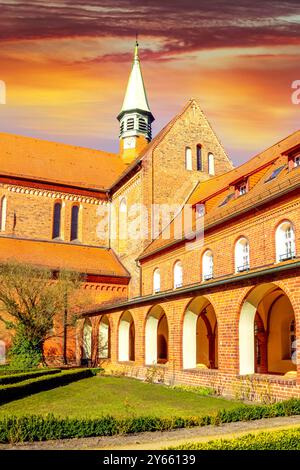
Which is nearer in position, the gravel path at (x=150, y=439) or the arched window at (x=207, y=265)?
the gravel path at (x=150, y=439)

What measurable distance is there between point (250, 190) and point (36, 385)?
11.6m

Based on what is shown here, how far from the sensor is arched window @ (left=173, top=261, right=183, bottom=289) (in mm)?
24875

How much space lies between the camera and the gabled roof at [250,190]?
1820 cm

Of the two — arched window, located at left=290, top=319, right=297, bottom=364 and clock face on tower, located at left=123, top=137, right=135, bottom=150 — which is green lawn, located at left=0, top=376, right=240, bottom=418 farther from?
clock face on tower, located at left=123, top=137, right=135, bottom=150

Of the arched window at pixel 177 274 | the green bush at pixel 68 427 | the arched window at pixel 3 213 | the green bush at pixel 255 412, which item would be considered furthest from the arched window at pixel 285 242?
the arched window at pixel 3 213

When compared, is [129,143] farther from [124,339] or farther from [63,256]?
[124,339]

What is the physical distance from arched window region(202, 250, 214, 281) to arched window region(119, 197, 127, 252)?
10564 millimetres

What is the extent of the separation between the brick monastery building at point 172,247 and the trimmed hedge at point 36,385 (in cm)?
299

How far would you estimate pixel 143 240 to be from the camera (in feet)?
95.9

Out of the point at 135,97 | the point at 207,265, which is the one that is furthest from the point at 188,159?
the point at 135,97

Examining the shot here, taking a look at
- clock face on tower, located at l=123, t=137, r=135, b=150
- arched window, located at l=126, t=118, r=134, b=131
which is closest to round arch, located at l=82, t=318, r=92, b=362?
clock face on tower, located at l=123, t=137, r=135, b=150

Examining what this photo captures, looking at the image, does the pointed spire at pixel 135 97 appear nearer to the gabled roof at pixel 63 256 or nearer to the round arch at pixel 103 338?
the gabled roof at pixel 63 256

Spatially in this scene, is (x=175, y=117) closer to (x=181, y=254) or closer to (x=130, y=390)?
(x=181, y=254)

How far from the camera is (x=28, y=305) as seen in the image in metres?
23.5
